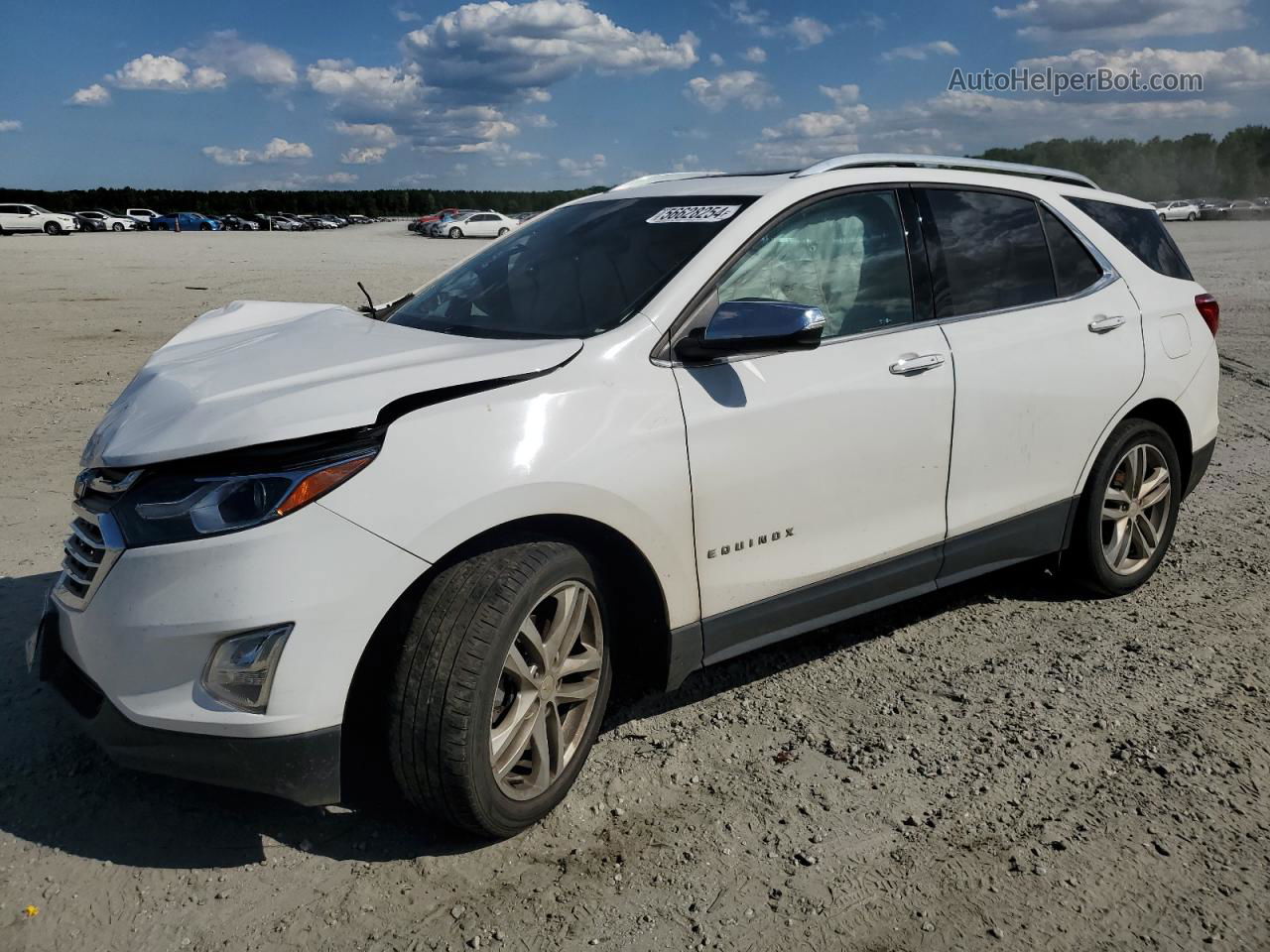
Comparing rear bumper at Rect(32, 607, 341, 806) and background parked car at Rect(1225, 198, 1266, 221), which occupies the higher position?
rear bumper at Rect(32, 607, 341, 806)

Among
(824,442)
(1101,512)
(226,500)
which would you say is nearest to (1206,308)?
(1101,512)

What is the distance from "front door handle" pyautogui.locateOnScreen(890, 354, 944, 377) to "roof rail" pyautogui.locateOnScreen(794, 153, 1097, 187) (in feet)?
2.45

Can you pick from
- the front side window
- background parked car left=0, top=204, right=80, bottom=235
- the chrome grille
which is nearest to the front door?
the front side window

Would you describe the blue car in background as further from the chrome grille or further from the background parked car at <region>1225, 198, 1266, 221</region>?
the chrome grille

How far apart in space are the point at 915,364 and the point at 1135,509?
5.70ft

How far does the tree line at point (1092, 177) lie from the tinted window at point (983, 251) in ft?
268

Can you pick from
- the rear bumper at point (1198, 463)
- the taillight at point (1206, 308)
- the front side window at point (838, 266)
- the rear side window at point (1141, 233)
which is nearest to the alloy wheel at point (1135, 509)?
the rear bumper at point (1198, 463)

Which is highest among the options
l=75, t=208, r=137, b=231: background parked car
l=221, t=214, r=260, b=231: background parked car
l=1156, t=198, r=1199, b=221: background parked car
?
l=75, t=208, r=137, b=231: background parked car

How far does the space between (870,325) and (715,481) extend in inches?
38.5

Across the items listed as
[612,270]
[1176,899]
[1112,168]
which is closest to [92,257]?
[612,270]

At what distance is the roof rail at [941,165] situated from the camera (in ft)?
12.9

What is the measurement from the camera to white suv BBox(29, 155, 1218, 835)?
262cm

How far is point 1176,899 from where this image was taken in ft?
9.00

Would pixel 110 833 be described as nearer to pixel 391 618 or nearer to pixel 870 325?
pixel 391 618
